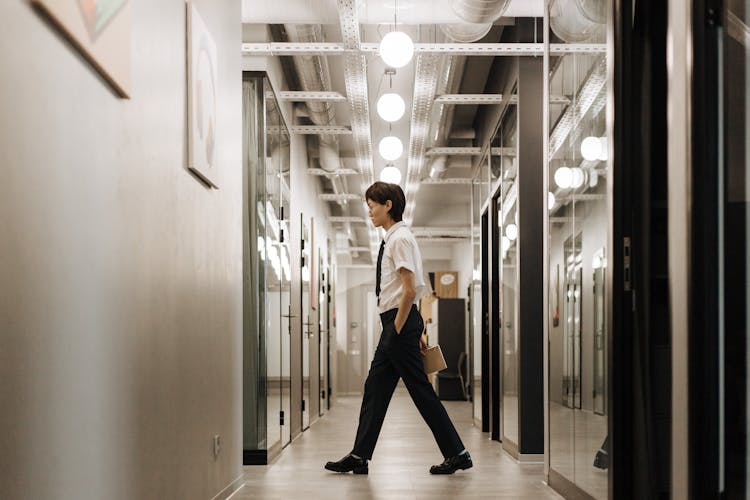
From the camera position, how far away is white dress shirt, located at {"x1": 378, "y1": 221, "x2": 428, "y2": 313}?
4.50 m

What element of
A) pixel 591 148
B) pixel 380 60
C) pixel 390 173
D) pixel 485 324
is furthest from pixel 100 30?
pixel 390 173

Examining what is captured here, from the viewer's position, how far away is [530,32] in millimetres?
5504

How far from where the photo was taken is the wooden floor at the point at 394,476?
3.90m

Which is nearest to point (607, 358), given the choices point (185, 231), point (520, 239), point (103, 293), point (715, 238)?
point (715, 238)

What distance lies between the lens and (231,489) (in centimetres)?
383

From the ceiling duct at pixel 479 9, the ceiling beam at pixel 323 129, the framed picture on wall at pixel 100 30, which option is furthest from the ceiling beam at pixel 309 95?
the framed picture on wall at pixel 100 30

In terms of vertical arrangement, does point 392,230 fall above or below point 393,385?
above

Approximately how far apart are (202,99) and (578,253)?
5.50 ft

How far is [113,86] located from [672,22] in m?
1.55

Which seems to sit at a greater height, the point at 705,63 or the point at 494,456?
the point at 705,63

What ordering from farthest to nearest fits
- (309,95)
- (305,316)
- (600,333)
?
(305,316), (309,95), (600,333)

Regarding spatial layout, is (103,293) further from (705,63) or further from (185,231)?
(705,63)

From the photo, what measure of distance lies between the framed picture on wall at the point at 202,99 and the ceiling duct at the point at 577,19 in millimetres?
1528

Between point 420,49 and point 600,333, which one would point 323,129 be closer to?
point 420,49
